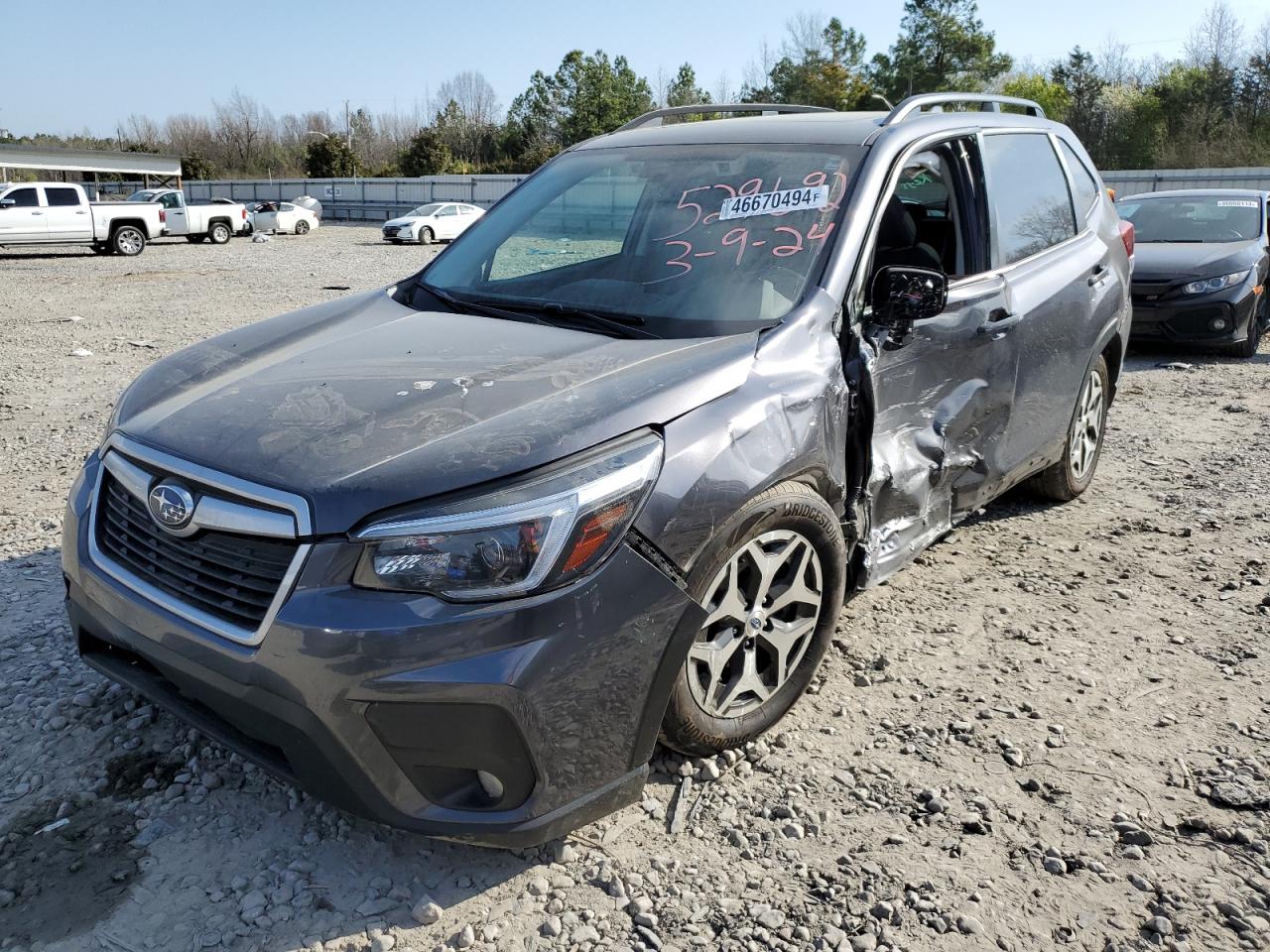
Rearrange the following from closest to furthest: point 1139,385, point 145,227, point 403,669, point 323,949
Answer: point 403,669 → point 323,949 → point 1139,385 → point 145,227

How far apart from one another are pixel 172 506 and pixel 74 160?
193ft

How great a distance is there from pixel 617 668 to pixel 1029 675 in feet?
6.24

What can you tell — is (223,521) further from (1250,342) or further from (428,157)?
(428,157)

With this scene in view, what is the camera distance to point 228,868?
2.58m

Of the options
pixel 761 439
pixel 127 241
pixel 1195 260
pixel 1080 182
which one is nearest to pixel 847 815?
pixel 761 439

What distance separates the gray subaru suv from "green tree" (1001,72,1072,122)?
191ft

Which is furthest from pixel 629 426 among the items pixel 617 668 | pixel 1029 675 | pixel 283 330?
pixel 1029 675

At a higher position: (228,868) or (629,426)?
(629,426)

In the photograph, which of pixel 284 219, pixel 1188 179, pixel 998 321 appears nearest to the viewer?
pixel 998 321

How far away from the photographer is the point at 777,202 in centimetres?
341

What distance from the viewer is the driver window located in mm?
3832

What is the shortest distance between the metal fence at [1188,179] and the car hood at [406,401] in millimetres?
34575

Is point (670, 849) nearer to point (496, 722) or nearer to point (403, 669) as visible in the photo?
point (496, 722)

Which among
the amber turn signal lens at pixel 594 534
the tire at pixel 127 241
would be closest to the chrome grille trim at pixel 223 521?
the amber turn signal lens at pixel 594 534
